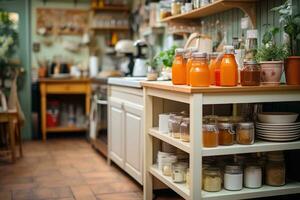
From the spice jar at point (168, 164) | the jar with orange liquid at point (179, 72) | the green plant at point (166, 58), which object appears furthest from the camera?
the green plant at point (166, 58)

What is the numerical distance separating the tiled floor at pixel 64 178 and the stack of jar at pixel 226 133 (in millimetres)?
1052

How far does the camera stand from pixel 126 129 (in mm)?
3604

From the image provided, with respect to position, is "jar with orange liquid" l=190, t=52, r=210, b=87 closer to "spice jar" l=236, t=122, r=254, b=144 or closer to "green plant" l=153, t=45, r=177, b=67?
"spice jar" l=236, t=122, r=254, b=144

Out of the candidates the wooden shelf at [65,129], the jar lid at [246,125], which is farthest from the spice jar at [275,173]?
the wooden shelf at [65,129]

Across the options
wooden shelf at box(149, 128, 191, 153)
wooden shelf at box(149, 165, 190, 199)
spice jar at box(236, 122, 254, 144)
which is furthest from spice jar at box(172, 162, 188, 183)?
spice jar at box(236, 122, 254, 144)

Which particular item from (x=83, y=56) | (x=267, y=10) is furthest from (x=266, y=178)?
(x=83, y=56)

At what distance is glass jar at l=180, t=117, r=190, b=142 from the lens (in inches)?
94.0

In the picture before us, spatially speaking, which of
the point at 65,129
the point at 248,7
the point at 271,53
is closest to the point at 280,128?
the point at 271,53

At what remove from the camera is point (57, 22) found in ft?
19.3

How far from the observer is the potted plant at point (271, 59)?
7.75 feet

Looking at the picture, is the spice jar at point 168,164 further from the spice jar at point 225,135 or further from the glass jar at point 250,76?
the glass jar at point 250,76

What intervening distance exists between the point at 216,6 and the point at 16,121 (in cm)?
250

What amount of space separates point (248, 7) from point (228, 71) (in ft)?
2.92

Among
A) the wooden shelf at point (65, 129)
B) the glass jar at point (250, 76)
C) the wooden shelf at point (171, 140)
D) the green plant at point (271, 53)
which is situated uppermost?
the green plant at point (271, 53)
